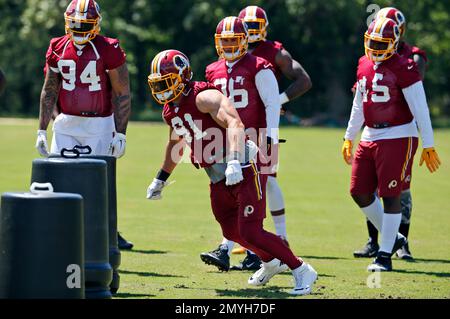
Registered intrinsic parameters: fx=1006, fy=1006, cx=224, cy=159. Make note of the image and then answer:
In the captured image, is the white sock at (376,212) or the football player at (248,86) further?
the white sock at (376,212)

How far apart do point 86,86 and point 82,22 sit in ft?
1.81

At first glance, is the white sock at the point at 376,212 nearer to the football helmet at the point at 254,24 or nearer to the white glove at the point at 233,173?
the football helmet at the point at 254,24

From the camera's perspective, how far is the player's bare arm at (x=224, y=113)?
6754 millimetres

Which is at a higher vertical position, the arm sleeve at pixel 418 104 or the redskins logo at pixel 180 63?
the redskins logo at pixel 180 63

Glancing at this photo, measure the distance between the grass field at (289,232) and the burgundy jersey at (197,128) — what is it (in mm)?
983

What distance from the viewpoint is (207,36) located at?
42062mm

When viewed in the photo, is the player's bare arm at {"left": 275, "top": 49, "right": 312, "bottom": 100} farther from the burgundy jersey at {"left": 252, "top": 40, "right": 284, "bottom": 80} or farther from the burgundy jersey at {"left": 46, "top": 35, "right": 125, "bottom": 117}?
the burgundy jersey at {"left": 46, "top": 35, "right": 125, "bottom": 117}

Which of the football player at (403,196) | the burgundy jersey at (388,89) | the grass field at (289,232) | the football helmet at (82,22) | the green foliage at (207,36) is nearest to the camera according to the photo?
the grass field at (289,232)

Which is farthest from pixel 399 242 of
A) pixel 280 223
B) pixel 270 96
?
pixel 270 96

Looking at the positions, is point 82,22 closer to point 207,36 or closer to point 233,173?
point 233,173

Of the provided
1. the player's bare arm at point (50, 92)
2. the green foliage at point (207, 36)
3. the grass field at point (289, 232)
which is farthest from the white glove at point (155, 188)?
the green foliage at point (207, 36)

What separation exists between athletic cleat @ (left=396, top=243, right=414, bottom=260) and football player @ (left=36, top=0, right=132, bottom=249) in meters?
2.81

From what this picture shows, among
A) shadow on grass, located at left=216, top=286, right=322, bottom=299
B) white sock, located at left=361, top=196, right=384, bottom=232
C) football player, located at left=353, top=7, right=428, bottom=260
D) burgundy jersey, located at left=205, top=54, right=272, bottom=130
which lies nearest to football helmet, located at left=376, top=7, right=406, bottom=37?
football player, located at left=353, top=7, right=428, bottom=260
